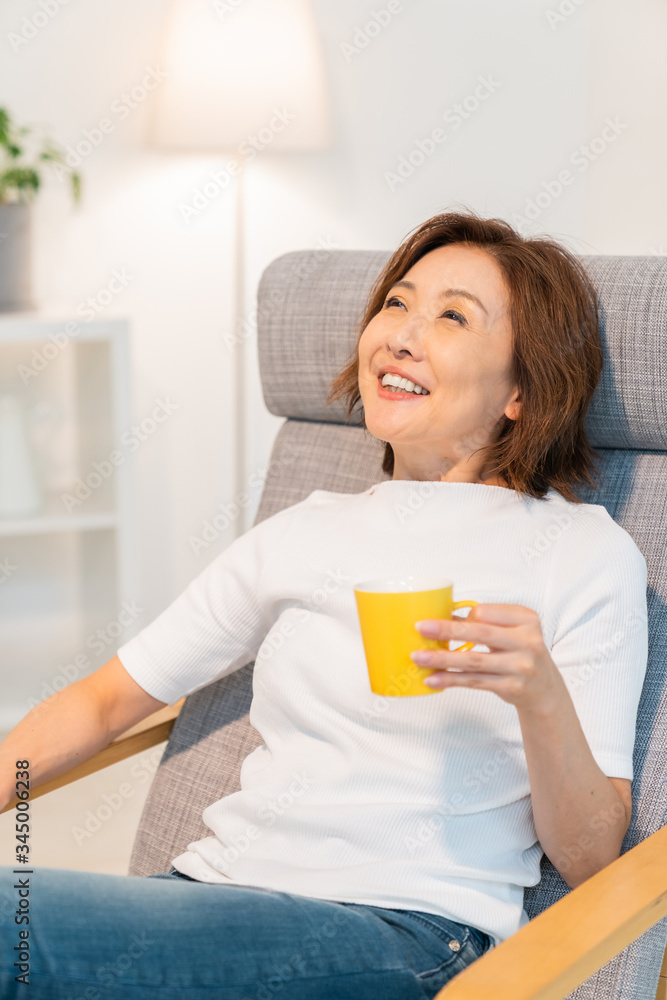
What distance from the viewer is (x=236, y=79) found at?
7.84 ft

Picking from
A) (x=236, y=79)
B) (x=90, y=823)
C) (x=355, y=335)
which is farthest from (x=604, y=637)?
(x=236, y=79)

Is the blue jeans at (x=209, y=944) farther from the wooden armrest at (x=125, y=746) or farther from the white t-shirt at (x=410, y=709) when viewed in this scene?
the wooden armrest at (x=125, y=746)

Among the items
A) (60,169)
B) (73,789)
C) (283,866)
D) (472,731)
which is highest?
Answer: (60,169)

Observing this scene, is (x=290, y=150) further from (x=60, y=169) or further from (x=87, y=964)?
(x=87, y=964)

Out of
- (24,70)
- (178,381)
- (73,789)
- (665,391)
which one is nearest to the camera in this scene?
(665,391)

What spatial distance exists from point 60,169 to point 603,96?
132 cm

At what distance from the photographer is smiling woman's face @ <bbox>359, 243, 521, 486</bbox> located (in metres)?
1.15

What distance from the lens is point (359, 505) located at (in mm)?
1226

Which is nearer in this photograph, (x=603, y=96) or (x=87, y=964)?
(x=87, y=964)

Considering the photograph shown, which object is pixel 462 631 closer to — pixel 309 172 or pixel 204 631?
pixel 204 631

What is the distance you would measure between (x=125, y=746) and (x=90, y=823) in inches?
41.6

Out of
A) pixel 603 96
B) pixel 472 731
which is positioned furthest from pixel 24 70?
pixel 472 731

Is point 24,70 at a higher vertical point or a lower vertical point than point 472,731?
higher

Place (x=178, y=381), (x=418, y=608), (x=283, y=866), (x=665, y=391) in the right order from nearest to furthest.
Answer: (x=418, y=608)
(x=283, y=866)
(x=665, y=391)
(x=178, y=381)
